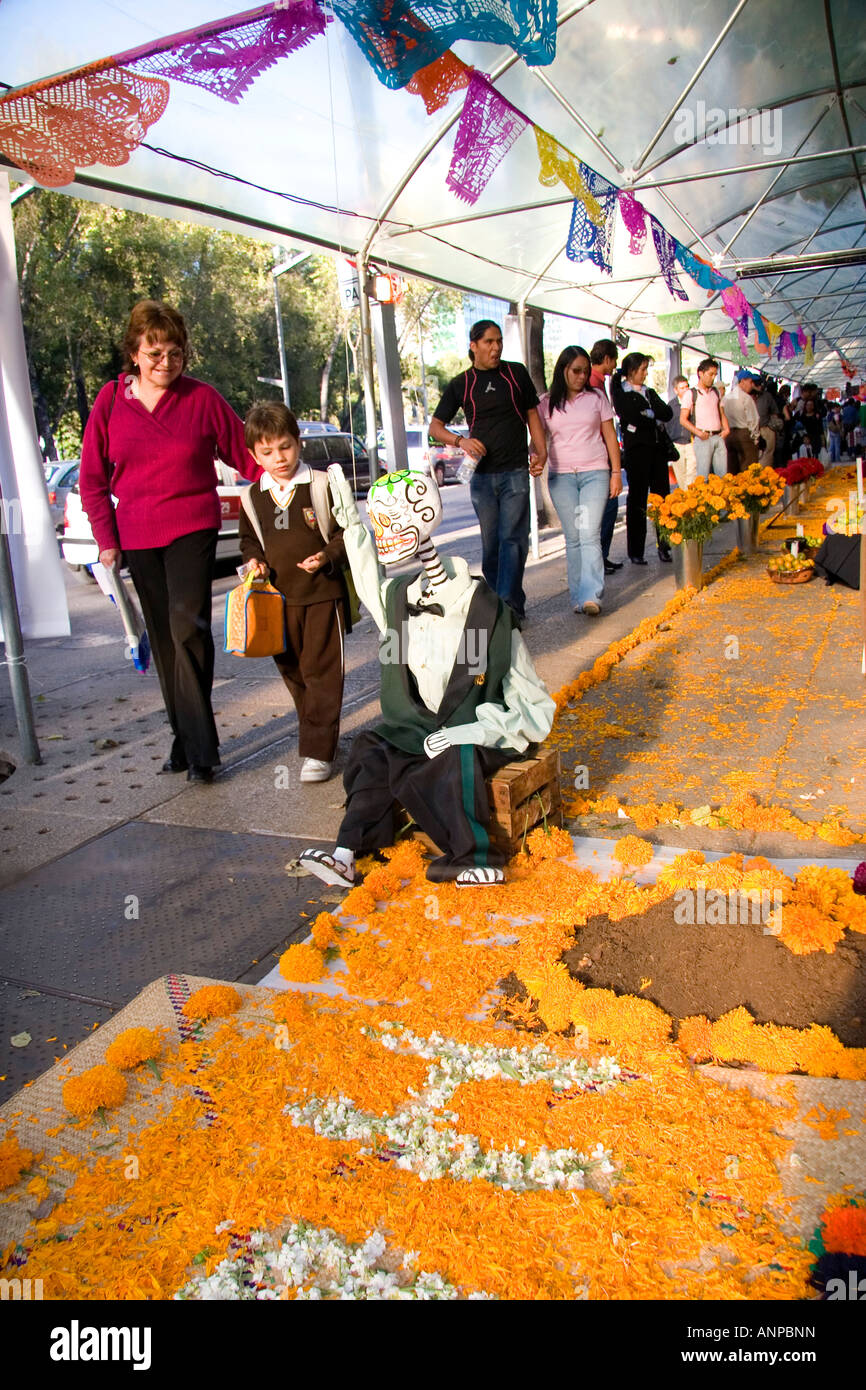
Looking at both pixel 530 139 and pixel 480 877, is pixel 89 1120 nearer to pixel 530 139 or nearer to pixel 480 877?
pixel 480 877

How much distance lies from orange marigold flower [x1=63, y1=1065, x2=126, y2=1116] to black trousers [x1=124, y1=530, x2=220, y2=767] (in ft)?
8.22

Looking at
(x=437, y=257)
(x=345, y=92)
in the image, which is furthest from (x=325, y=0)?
(x=437, y=257)

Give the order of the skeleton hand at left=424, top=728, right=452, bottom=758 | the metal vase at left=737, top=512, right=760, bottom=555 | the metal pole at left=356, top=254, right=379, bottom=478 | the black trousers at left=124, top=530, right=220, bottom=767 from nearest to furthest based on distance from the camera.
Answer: the skeleton hand at left=424, top=728, right=452, bottom=758, the black trousers at left=124, top=530, right=220, bottom=767, the metal pole at left=356, top=254, right=379, bottom=478, the metal vase at left=737, top=512, right=760, bottom=555

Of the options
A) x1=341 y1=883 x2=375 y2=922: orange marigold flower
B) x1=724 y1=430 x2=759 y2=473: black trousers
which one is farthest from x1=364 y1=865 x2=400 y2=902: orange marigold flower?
x1=724 y1=430 x2=759 y2=473: black trousers

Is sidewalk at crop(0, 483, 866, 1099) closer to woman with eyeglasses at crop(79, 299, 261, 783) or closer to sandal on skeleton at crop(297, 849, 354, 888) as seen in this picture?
sandal on skeleton at crop(297, 849, 354, 888)

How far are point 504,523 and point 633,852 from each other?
4.18m

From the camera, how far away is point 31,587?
548cm

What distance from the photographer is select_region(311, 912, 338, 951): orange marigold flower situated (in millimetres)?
3340

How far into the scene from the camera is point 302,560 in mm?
4770

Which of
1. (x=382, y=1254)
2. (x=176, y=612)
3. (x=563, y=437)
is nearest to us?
(x=382, y=1254)
